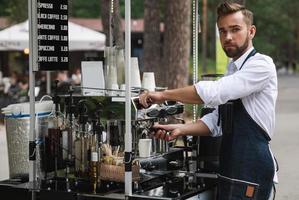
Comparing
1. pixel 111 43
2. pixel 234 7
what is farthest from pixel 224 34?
pixel 111 43

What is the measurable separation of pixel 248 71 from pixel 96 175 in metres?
1.15

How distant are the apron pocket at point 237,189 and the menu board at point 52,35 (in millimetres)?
1442

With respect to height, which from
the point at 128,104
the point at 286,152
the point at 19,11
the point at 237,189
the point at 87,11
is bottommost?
the point at 286,152

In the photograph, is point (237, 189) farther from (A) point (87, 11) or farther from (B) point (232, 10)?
(A) point (87, 11)

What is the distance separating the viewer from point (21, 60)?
1436 inches

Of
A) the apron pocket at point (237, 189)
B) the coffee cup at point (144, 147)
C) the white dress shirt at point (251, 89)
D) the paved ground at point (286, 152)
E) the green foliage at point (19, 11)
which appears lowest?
the paved ground at point (286, 152)

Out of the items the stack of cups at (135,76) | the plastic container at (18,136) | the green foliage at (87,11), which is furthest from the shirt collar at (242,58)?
the green foliage at (87,11)

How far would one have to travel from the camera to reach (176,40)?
45.8 ft

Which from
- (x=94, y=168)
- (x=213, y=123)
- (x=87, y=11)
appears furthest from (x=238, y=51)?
(x=87, y=11)

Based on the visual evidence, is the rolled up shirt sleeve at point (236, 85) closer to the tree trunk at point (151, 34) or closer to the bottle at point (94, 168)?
the bottle at point (94, 168)

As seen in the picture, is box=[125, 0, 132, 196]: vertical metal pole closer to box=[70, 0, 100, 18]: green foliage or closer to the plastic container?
the plastic container

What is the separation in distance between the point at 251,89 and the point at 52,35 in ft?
5.21

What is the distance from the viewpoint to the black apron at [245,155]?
10.8 feet

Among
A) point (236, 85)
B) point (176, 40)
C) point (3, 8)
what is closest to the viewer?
point (236, 85)
